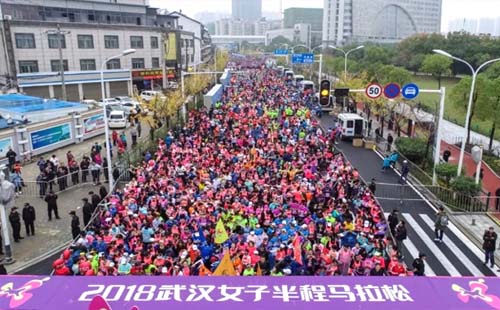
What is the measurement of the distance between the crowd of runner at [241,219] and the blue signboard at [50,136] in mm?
7371

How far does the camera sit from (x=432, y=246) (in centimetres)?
1619

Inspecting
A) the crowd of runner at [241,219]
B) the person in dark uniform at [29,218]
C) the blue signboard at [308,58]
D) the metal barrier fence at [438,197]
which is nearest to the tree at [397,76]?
the blue signboard at [308,58]

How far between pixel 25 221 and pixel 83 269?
20.1 feet

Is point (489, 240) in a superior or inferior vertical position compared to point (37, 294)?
inferior

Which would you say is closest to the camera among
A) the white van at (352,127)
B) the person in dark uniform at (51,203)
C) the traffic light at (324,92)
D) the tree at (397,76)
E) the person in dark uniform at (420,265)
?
the person in dark uniform at (420,265)

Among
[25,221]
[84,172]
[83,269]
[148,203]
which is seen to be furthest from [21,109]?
[83,269]

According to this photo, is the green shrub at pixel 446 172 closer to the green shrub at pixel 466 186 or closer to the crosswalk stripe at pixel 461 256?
the green shrub at pixel 466 186

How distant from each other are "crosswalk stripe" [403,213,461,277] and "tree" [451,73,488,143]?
15.9 metres

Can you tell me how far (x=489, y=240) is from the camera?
14133 mm

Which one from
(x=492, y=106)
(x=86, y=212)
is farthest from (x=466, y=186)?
(x=86, y=212)

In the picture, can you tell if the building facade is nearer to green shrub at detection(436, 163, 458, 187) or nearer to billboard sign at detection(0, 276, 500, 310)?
green shrub at detection(436, 163, 458, 187)

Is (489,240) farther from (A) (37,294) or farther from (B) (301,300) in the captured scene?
(A) (37,294)

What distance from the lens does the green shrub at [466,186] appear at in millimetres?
19344

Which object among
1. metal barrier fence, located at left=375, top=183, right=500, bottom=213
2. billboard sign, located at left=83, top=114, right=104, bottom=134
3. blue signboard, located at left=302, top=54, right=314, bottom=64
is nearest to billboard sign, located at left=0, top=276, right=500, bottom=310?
metal barrier fence, located at left=375, top=183, right=500, bottom=213
